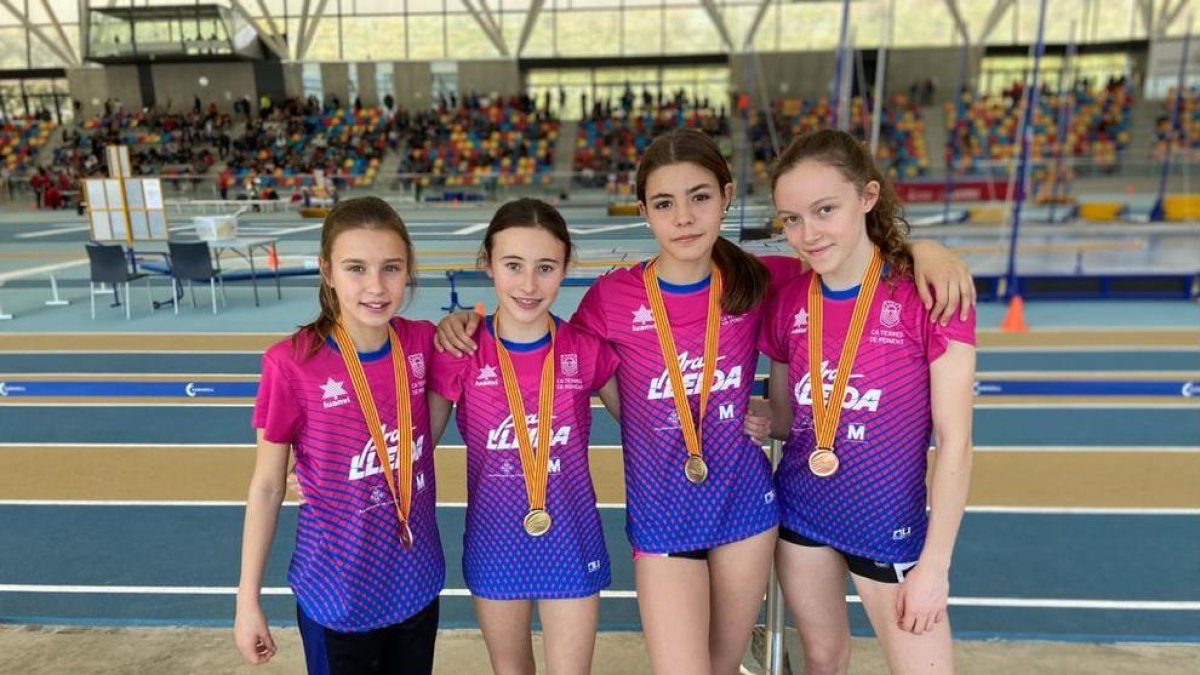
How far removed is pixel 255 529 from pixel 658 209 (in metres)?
1.41

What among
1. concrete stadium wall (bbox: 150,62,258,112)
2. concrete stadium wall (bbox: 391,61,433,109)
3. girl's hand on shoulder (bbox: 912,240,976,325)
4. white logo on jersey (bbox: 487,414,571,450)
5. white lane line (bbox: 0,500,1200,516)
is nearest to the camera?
girl's hand on shoulder (bbox: 912,240,976,325)

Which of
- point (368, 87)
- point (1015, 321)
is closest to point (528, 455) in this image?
point (1015, 321)

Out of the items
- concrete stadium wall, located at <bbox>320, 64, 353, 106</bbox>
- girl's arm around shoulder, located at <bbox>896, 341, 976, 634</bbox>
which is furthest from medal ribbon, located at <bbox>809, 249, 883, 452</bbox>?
concrete stadium wall, located at <bbox>320, 64, 353, 106</bbox>

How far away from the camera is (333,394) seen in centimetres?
205

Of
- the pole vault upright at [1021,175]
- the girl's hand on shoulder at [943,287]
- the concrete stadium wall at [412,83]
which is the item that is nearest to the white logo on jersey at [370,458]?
the girl's hand on shoulder at [943,287]

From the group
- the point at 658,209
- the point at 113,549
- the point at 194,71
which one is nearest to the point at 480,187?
the point at 194,71

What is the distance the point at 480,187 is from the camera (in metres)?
21.4

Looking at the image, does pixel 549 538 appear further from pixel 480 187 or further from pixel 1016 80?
pixel 1016 80

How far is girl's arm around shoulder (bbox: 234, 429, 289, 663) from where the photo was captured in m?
2.03

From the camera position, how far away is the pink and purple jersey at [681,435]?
2.18m

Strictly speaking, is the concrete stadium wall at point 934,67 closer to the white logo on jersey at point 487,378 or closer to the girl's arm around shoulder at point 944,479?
the girl's arm around shoulder at point 944,479

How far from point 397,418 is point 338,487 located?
0.79ft

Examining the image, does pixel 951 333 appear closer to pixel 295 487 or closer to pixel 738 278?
pixel 738 278

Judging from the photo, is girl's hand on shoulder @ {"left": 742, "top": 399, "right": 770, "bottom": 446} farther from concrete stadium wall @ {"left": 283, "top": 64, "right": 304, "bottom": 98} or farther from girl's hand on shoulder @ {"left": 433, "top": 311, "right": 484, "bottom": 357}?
concrete stadium wall @ {"left": 283, "top": 64, "right": 304, "bottom": 98}
